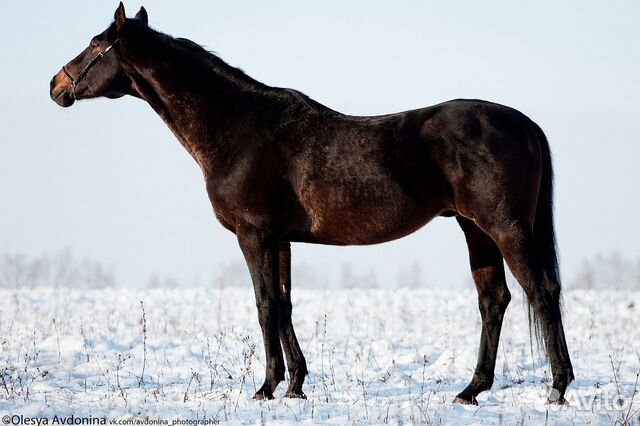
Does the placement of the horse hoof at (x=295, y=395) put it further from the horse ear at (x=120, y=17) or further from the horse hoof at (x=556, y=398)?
the horse ear at (x=120, y=17)

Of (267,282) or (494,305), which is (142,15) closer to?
(267,282)

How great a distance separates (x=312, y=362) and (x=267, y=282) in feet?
8.58

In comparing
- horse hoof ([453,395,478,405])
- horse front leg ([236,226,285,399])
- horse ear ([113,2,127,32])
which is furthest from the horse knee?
horse ear ([113,2,127,32])

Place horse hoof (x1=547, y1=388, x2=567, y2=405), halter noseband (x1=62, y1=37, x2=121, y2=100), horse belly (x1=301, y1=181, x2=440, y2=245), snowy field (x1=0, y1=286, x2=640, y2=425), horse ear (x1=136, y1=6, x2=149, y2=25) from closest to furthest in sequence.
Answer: snowy field (x1=0, y1=286, x2=640, y2=425) < horse hoof (x1=547, y1=388, x2=567, y2=405) < horse belly (x1=301, y1=181, x2=440, y2=245) < halter noseband (x1=62, y1=37, x2=121, y2=100) < horse ear (x1=136, y1=6, x2=149, y2=25)

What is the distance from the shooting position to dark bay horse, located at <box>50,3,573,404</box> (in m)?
6.45

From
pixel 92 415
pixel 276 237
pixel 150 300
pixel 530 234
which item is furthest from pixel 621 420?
pixel 150 300

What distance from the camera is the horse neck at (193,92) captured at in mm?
7305

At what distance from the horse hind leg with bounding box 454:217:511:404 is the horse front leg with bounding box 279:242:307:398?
62.4 inches

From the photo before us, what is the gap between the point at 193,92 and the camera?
293 inches

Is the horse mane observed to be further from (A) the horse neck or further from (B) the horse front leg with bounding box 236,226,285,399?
(B) the horse front leg with bounding box 236,226,285,399

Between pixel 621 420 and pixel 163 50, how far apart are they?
17.1ft

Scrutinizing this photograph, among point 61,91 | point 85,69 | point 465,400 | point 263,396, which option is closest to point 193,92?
point 85,69

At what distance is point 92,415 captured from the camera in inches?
219

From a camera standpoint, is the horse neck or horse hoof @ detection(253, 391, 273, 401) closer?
horse hoof @ detection(253, 391, 273, 401)
